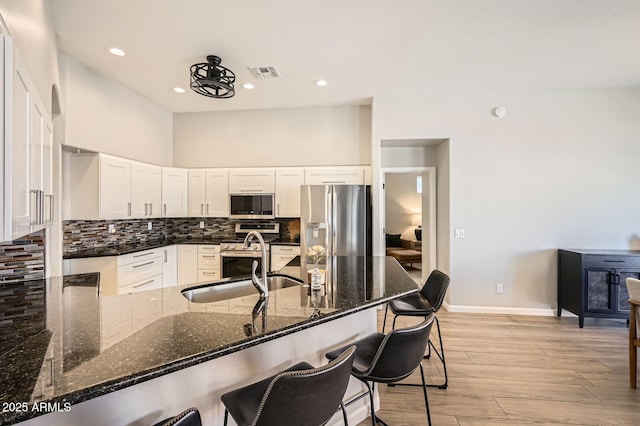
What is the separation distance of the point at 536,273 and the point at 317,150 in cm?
359

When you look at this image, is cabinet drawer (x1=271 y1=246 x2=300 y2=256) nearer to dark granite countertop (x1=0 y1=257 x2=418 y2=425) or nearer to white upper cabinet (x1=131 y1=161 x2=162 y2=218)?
white upper cabinet (x1=131 y1=161 x2=162 y2=218)

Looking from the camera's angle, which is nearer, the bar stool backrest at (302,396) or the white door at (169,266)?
the bar stool backrest at (302,396)

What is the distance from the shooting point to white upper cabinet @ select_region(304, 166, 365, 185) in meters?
4.57

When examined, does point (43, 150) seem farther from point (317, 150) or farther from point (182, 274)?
point (317, 150)

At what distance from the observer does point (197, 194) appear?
4918mm

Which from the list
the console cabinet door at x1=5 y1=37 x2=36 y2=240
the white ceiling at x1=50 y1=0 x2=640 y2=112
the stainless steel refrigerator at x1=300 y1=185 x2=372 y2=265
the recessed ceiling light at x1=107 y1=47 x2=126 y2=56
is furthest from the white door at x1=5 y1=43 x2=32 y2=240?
the stainless steel refrigerator at x1=300 y1=185 x2=372 y2=265

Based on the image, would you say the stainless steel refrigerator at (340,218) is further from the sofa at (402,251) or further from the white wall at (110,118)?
the sofa at (402,251)

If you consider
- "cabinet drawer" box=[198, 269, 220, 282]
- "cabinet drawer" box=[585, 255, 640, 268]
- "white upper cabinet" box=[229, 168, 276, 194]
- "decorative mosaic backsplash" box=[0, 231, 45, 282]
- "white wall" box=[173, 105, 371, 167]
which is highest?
"white wall" box=[173, 105, 371, 167]

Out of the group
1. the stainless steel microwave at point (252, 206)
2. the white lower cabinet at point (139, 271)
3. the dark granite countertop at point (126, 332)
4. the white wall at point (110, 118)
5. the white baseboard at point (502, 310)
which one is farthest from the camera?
the stainless steel microwave at point (252, 206)

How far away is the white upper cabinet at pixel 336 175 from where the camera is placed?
4.57 m

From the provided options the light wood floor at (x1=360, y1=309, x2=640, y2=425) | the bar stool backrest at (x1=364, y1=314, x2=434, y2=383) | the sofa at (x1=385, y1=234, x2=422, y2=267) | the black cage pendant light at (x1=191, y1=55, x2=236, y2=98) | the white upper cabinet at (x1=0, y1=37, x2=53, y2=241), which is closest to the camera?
the white upper cabinet at (x1=0, y1=37, x2=53, y2=241)

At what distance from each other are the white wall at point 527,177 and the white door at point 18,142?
3.68 meters

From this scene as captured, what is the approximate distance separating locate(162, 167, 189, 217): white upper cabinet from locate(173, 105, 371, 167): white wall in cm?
42

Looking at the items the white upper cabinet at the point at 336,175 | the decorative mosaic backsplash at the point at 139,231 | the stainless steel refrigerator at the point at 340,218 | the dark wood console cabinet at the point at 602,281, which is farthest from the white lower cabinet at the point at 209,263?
the dark wood console cabinet at the point at 602,281
